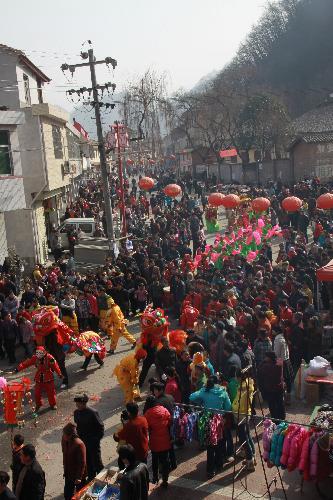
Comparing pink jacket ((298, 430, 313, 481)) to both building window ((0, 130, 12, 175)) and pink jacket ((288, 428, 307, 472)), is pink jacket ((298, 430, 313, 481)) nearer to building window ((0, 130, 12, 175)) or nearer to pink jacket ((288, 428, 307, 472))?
pink jacket ((288, 428, 307, 472))

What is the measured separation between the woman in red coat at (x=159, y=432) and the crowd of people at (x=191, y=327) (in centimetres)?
1

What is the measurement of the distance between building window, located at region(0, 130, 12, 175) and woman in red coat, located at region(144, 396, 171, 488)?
15.1m

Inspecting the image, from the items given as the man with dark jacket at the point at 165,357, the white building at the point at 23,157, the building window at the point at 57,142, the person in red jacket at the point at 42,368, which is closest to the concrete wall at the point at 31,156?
the white building at the point at 23,157

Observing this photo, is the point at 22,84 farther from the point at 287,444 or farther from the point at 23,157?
the point at 287,444

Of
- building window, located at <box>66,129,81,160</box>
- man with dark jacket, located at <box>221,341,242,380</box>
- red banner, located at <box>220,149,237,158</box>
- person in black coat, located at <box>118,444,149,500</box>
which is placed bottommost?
person in black coat, located at <box>118,444,149,500</box>

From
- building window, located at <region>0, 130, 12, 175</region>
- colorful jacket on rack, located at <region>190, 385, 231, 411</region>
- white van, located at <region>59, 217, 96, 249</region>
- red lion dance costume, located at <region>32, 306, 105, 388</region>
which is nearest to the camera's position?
colorful jacket on rack, located at <region>190, 385, 231, 411</region>

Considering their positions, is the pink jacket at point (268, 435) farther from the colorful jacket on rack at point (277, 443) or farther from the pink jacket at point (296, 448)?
the pink jacket at point (296, 448)

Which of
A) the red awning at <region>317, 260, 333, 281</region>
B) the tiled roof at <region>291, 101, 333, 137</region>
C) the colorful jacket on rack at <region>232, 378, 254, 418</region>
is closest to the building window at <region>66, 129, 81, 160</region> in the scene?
the tiled roof at <region>291, 101, 333, 137</region>

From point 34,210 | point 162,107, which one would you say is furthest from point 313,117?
point 34,210

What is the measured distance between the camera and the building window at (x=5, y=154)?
20.8 metres

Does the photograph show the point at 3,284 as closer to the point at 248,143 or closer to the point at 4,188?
the point at 4,188

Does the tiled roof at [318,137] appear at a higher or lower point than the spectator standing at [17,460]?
higher

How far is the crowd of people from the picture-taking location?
25.0ft

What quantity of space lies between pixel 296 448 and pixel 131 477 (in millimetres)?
2038
